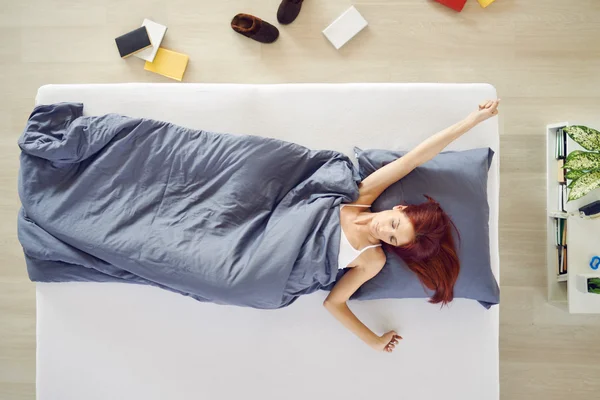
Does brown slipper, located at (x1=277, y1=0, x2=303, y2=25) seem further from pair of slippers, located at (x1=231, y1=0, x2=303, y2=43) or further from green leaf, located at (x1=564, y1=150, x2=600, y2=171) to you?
green leaf, located at (x1=564, y1=150, x2=600, y2=171)

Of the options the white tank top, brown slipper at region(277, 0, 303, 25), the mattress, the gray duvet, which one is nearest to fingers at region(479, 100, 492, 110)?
the mattress

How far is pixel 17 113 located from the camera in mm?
2215

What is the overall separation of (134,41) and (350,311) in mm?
1594

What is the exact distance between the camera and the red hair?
152cm

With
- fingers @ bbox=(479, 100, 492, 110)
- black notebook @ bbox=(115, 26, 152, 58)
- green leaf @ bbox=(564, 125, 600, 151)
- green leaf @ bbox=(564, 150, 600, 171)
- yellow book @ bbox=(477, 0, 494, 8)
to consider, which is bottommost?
black notebook @ bbox=(115, 26, 152, 58)

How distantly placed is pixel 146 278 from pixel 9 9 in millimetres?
1630

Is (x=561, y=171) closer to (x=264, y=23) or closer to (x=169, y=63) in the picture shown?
(x=264, y=23)

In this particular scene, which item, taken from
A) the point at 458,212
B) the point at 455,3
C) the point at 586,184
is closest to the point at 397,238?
the point at 458,212

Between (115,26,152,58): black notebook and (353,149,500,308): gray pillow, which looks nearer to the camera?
(353,149,500,308): gray pillow

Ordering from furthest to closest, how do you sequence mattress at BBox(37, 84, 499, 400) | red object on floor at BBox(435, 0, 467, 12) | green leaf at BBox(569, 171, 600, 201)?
red object on floor at BBox(435, 0, 467, 12) → mattress at BBox(37, 84, 499, 400) → green leaf at BBox(569, 171, 600, 201)

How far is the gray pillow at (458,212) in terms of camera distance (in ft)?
5.25

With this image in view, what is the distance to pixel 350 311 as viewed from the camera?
166 cm

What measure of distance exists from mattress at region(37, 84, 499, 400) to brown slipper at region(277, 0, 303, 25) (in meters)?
0.53

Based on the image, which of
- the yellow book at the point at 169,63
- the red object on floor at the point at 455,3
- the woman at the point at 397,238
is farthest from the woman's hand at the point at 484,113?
the yellow book at the point at 169,63
